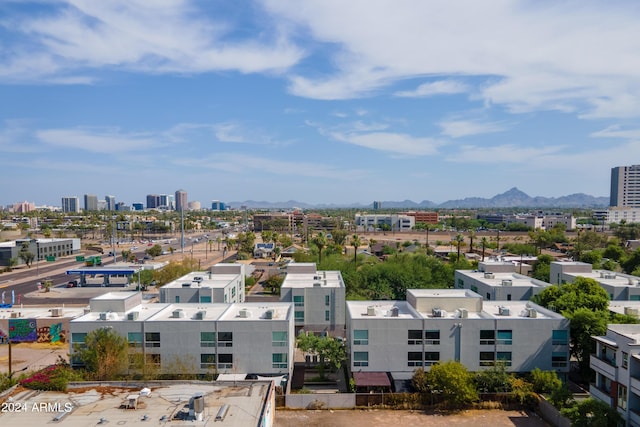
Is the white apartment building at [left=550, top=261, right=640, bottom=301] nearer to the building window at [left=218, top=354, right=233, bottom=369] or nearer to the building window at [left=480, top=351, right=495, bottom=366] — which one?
the building window at [left=480, top=351, right=495, bottom=366]

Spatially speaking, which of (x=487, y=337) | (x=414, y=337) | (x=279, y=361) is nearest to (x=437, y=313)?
(x=414, y=337)

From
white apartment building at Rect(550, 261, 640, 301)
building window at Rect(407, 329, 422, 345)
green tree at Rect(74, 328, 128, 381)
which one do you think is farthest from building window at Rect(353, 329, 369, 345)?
white apartment building at Rect(550, 261, 640, 301)

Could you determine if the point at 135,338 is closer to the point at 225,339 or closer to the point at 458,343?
the point at 225,339

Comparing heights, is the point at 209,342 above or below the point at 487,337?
below

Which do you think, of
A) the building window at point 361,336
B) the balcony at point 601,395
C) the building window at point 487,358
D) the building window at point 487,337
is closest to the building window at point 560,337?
the building window at point 487,337

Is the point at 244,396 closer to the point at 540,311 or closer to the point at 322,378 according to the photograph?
the point at 322,378

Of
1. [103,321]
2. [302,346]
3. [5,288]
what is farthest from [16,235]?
[302,346]

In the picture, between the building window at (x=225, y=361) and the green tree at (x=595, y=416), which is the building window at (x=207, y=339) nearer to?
the building window at (x=225, y=361)
